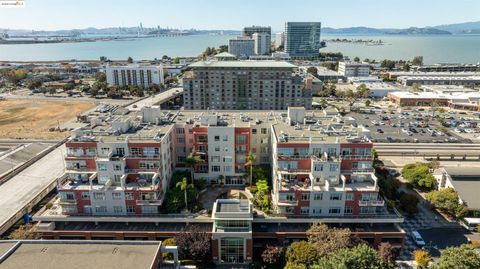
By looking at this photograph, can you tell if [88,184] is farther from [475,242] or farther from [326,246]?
[475,242]

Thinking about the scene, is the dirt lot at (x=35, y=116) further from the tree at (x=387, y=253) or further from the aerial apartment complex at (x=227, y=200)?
the tree at (x=387, y=253)

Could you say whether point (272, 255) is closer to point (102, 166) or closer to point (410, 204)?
point (102, 166)

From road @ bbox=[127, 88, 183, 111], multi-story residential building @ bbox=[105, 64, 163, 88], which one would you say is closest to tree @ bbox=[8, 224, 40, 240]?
road @ bbox=[127, 88, 183, 111]

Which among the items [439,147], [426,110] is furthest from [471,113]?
[439,147]

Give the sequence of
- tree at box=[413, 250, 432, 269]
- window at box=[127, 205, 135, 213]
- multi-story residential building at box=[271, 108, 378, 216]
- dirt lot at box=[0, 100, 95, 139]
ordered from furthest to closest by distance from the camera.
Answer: dirt lot at box=[0, 100, 95, 139] < window at box=[127, 205, 135, 213] < multi-story residential building at box=[271, 108, 378, 216] < tree at box=[413, 250, 432, 269]

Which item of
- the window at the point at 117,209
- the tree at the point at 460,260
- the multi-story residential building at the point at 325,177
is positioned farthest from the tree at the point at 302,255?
the window at the point at 117,209

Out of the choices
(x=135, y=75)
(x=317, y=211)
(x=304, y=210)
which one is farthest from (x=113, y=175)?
(x=135, y=75)

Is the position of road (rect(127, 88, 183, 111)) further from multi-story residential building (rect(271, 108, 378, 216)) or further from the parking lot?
multi-story residential building (rect(271, 108, 378, 216))
